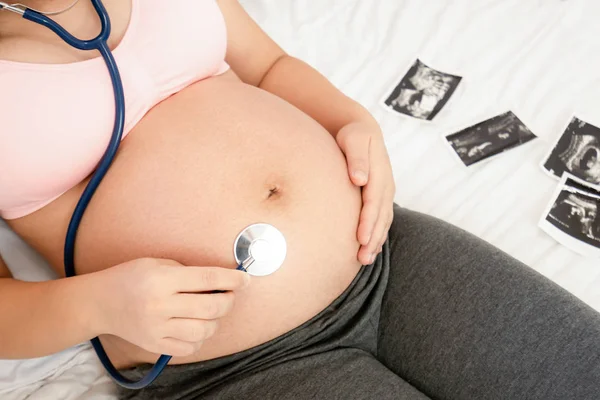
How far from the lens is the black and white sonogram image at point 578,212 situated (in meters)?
1.16

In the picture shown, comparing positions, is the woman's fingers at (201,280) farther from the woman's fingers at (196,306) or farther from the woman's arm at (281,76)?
the woman's arm at (281,76)

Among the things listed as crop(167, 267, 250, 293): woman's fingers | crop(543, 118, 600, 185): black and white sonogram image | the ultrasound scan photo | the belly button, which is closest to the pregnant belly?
the belly button

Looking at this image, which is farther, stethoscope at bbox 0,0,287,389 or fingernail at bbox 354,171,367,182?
fingernail at bbox 354,171,367,182

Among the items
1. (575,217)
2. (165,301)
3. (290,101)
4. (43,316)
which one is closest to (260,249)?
(165,301)

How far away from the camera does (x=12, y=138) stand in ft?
2.41

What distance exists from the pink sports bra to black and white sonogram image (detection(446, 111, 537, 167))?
709 millimetres

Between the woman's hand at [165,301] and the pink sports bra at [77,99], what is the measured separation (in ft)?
0.61

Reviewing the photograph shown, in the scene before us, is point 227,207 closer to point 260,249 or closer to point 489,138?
point 260,249

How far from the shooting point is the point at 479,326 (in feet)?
2.72

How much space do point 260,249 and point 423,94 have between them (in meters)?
0.88

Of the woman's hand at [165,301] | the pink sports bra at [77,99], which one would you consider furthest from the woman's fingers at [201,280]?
the pink sports bra at [77,99]

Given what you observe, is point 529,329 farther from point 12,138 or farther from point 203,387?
point 12,138

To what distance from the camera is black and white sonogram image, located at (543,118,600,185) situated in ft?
4.15

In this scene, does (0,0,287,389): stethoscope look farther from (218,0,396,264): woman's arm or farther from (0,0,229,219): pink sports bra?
(218,0,396,264): woman's arm
